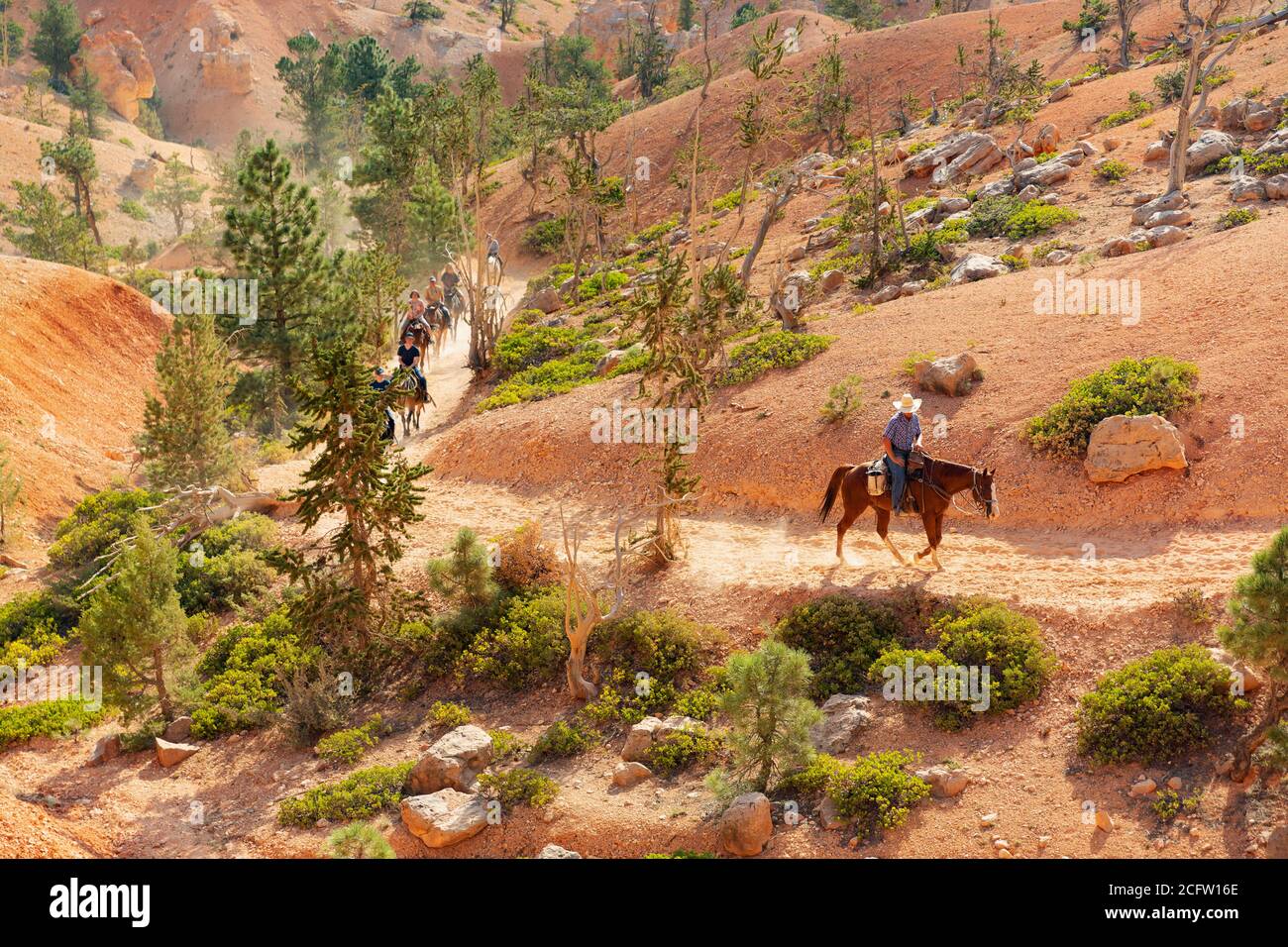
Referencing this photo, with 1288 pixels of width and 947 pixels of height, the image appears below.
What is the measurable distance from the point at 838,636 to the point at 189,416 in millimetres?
17772

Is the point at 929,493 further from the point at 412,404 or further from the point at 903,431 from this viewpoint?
the point at 412,404

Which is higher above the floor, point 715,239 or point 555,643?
point 715,239

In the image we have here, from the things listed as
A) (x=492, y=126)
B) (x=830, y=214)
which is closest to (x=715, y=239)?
(x=830, y=214)

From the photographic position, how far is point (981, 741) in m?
14.7

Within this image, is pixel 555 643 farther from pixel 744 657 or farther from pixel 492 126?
pixel 492 126

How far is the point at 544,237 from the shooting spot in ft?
183

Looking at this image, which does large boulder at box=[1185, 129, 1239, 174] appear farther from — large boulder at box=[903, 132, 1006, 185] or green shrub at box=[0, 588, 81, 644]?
green shrub at box=[0, 588, 81, 644]

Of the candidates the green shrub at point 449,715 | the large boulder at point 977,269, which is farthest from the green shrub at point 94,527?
the large boulder at point 977,269

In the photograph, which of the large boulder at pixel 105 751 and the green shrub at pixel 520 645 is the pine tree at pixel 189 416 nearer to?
the large boulder at pixel 105 751

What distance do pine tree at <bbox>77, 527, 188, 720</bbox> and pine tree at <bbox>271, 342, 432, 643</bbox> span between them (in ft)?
6.53
